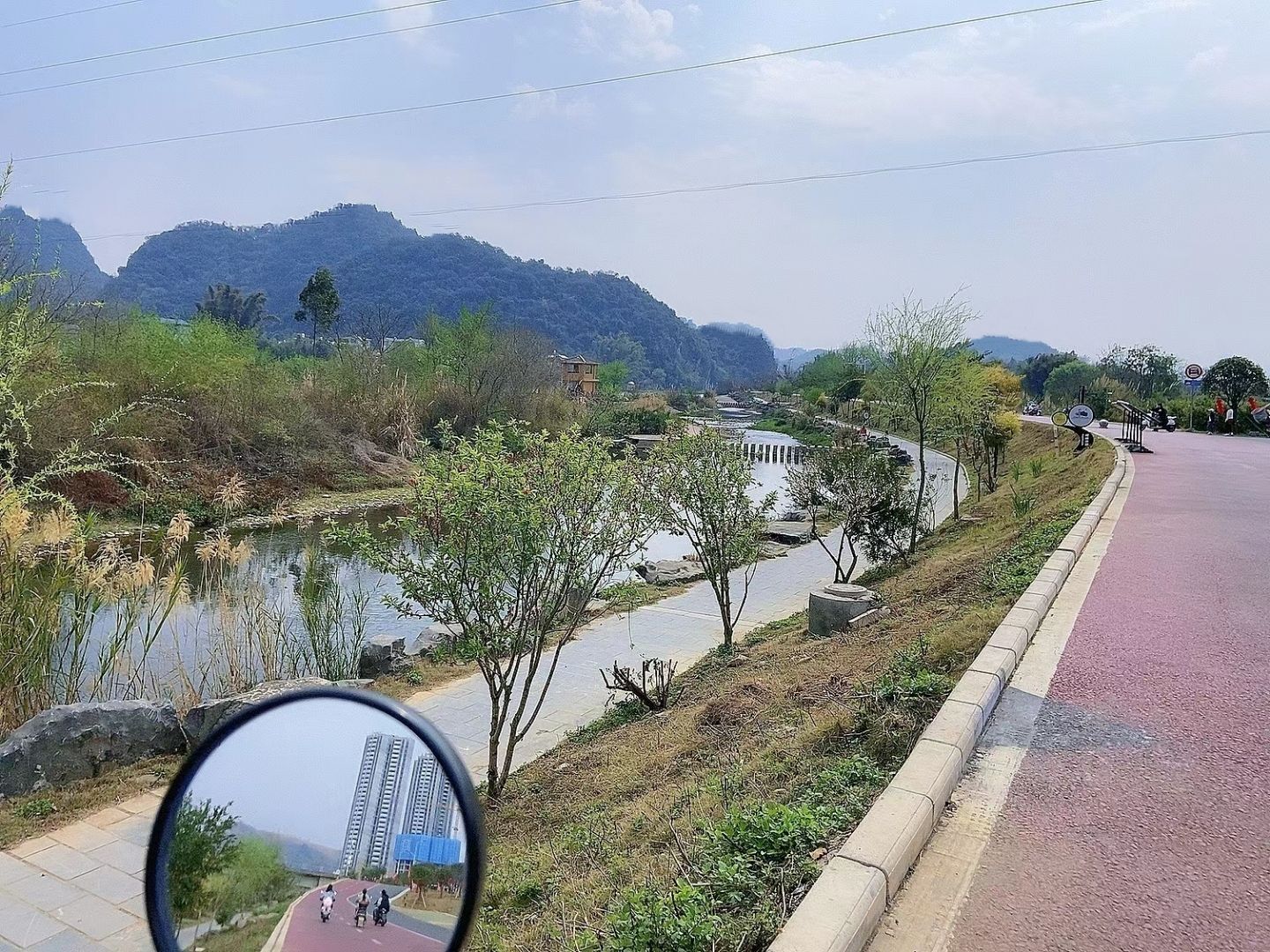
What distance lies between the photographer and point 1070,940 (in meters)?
2.25

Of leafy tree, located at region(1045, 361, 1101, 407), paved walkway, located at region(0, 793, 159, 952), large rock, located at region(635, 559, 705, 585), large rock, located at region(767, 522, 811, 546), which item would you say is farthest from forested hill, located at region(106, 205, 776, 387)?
paved walkway, located at region(0, 793, 159, 952)

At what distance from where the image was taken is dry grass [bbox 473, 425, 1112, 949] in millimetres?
3096

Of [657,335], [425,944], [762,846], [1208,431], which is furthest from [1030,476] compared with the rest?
[657,335]

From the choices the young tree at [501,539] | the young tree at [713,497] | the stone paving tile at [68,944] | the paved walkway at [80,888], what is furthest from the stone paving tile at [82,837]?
the young tree at [713,497]

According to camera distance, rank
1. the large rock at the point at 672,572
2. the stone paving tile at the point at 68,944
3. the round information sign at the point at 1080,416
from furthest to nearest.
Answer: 1. the round information sign at the point at 1080,416
2. the large rock at the point at 672,572
3. the stone paving tile at the point at 68,944

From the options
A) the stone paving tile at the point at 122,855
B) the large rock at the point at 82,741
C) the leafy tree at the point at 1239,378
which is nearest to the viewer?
the stone paving tile at the point at 122,855

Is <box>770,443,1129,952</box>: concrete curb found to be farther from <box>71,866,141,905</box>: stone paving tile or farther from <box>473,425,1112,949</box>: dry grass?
<box>71,866,141,905</box>: stone paving tile

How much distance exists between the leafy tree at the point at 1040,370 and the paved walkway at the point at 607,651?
5769cm

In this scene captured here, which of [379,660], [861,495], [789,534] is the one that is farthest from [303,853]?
[789,534]

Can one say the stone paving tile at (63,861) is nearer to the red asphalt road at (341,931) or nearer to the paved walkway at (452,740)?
the paved walkway at (452,740)

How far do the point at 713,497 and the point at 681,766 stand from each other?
4039mm

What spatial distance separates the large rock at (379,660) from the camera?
7.91m

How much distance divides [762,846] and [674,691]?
4.45m

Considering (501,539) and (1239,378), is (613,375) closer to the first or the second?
(1239,378)
